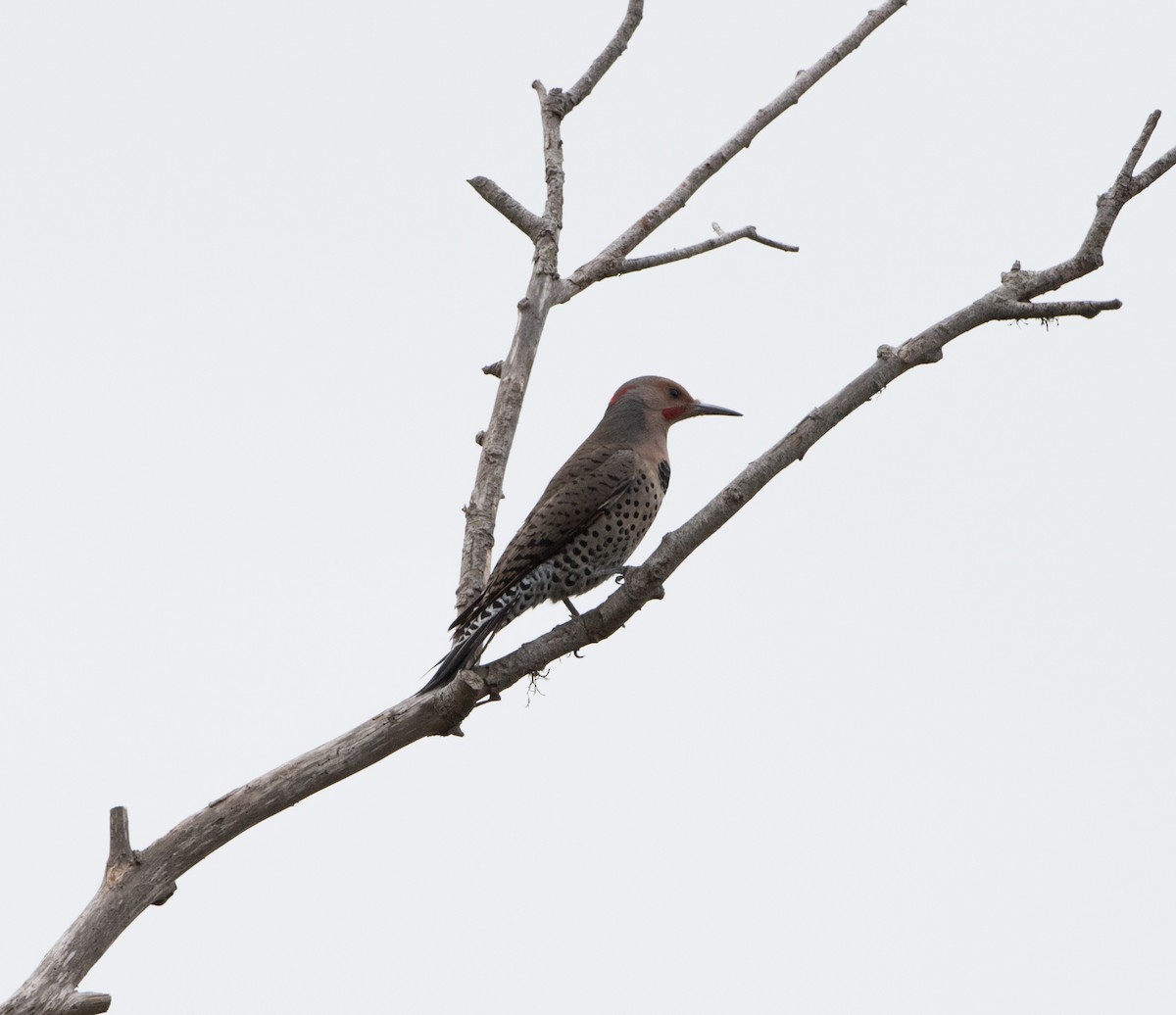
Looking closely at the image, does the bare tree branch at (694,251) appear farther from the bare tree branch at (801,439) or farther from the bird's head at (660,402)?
the bare tree branch at (801,439)

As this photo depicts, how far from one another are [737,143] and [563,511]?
7.96 feet

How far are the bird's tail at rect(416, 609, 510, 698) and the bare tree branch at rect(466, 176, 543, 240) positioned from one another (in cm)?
240

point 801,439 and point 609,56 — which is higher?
point 609,56

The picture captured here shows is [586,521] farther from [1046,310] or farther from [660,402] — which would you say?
[1046,310]

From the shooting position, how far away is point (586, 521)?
665cm

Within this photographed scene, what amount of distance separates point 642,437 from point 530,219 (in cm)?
130

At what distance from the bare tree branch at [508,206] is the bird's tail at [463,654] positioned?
240 centimetres

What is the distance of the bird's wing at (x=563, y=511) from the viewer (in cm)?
634

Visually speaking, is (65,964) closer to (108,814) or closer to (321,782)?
(108,814)

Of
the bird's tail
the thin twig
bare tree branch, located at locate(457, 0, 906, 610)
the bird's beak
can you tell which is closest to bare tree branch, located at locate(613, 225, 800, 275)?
bare tree branch, located at locate(457, 0, 906, 610)

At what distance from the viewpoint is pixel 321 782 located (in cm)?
513

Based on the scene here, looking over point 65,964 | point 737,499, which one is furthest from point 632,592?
point 65,964

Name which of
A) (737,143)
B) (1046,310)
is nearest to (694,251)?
(737,143)

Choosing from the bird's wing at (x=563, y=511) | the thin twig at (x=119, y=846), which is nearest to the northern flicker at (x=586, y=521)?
the bird's wing at (x=563, y=511)
